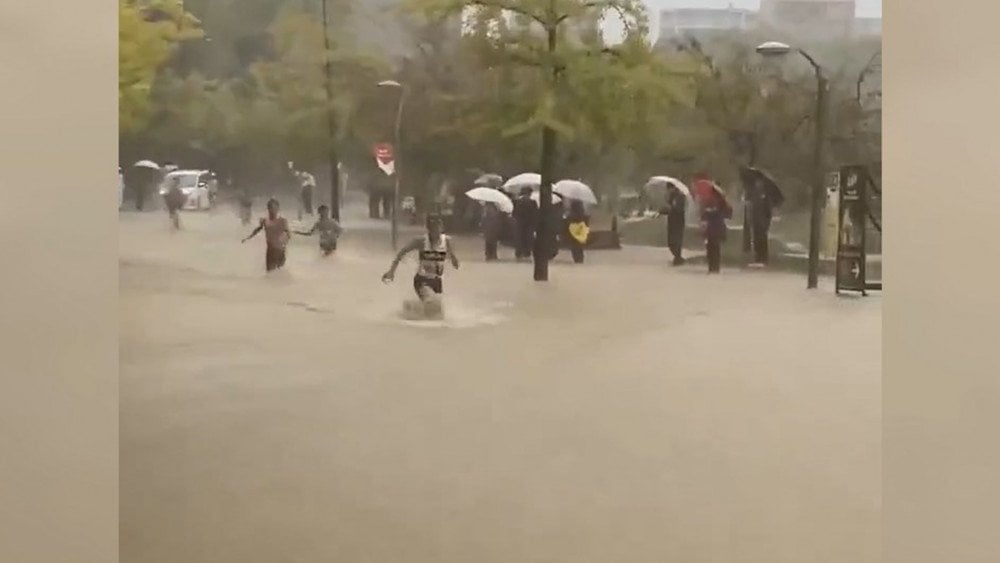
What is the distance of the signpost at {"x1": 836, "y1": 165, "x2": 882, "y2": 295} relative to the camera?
1.07 meters

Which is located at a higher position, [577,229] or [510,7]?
[510,7]

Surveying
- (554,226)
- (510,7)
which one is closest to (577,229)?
(554,226)

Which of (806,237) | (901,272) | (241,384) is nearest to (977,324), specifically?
(901,272)

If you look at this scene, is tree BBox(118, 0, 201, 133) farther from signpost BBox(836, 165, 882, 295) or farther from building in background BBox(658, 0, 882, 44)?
signpost BBox(836, 165, 882, 295)

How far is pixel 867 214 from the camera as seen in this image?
3.52 ft

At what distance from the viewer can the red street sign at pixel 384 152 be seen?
110cm

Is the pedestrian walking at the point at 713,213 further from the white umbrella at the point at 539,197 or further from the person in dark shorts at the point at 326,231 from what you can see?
the person in dark shorts at the point at 326,231

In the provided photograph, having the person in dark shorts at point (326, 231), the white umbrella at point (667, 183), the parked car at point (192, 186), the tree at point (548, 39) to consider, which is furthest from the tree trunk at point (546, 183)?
the parked car at point (192, 186)

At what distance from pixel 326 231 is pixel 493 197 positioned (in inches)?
7.0

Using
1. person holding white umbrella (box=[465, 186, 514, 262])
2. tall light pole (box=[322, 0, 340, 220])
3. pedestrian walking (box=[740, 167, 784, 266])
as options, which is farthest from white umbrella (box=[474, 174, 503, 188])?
pedestrian walking (box=[740, 167, 784, 266])

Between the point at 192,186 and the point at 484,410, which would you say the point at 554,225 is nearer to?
the point at 484,410

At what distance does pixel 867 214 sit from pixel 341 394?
58 cm

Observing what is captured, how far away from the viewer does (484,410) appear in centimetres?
109

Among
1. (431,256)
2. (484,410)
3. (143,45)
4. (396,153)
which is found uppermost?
(143,45)
